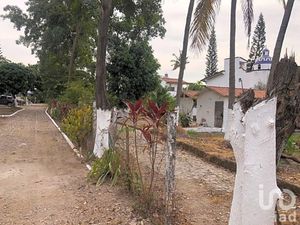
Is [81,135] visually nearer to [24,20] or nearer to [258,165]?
[258,165]

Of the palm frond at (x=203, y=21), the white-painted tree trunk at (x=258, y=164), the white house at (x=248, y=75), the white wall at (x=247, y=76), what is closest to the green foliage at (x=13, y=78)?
Answer: the white house at (x=248, y=75)

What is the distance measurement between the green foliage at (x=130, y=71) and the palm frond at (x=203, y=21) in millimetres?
14541

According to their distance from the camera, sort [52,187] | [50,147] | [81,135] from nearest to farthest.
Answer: [52,187], [81,135], [50,147]

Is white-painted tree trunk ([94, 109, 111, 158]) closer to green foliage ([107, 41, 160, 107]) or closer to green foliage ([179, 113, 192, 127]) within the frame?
green foliage ([179, 113, 192, 127])

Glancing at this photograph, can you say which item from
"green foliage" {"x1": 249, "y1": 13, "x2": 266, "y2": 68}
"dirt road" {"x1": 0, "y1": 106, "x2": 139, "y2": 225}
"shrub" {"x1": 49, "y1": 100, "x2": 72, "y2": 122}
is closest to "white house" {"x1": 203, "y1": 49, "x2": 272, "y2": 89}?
"shrub" {"x1": 49, "y1": 100, "x2": 72, "y2": 122}

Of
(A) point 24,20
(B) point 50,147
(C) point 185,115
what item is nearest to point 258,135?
(B) point 50,147

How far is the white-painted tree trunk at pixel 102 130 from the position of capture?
8234 mm

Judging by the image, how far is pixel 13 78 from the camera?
37.7 metres

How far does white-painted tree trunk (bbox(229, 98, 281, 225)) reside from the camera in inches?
116

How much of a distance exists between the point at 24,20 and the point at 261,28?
3528 cm

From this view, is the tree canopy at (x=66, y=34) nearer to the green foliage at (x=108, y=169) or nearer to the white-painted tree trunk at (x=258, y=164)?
the green foliage at (x=108, y=169)

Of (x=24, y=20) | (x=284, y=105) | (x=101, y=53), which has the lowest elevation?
(x=284, y=105)

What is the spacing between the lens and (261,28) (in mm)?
54031

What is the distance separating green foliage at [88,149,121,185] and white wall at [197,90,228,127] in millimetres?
17654
